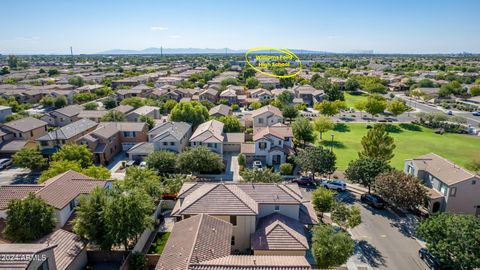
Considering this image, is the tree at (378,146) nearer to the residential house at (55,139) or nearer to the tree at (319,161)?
the tree at (319,161)

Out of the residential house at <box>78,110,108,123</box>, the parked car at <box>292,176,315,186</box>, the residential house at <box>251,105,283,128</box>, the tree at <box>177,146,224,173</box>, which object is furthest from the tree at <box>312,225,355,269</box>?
the residential house at <box>78,110,108,123</box>

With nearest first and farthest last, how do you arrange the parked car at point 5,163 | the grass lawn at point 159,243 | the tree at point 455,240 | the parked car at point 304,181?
the tree at point 455,240 → the grass lawn at point 159,243 → the parked car at point 304,181 → the parked car at point 5,163

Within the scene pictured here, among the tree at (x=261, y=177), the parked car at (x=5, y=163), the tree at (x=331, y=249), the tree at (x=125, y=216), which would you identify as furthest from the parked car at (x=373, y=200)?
the parked car at (x=5, y=163)

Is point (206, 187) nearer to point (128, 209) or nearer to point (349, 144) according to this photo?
point (128, 209)

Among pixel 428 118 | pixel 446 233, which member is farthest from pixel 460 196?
pixel 428 118

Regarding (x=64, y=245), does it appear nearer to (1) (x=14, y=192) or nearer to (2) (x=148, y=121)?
(1) (x=14, y=192)

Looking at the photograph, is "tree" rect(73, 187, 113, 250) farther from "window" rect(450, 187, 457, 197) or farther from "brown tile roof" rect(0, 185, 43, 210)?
"window" rect(450, 187, 457, 197)
